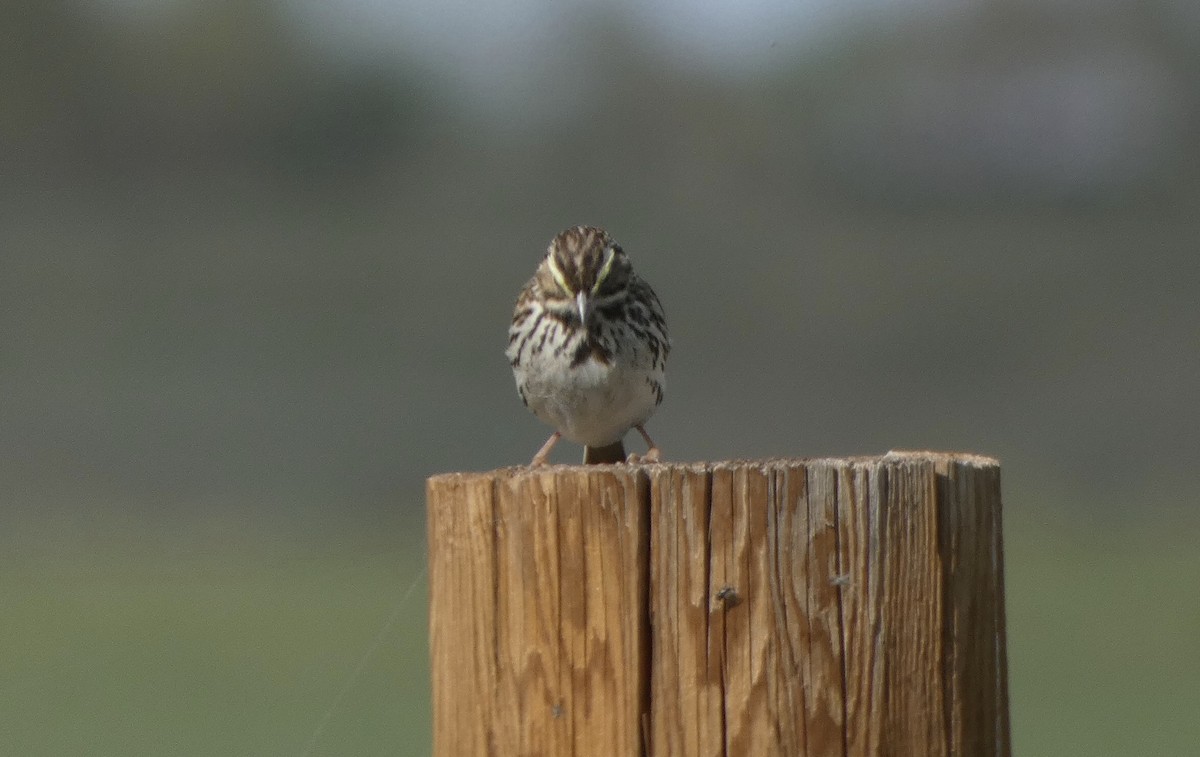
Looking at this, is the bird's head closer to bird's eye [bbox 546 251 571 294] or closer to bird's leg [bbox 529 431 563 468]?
bird's eye [bbox 546 251 571 294]

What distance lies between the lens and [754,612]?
358 cm

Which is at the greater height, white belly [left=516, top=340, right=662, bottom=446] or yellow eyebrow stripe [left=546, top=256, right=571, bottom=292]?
yellow eyebrow stripe [left=546, top=256, right=571, bottom=292]

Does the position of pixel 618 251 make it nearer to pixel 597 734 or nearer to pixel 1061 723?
pixel 597 734

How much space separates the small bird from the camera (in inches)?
278

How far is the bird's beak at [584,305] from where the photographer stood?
6949 mm

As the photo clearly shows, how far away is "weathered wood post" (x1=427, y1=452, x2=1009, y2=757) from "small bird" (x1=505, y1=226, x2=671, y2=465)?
3.22 meters

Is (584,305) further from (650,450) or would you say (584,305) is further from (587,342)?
(650,450)

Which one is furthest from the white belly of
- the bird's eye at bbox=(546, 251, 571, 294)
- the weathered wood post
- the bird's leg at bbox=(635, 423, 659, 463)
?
the weathered wood post

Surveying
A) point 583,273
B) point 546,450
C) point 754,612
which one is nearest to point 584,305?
point 583,273

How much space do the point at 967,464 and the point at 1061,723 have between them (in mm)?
13652

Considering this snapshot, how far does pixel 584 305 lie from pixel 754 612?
3.47m

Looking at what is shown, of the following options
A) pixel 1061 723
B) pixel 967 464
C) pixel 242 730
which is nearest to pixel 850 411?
pixel 1061 723

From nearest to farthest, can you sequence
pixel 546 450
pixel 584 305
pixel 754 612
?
pixel 754 612, pixel 584 305, pixel 546 450

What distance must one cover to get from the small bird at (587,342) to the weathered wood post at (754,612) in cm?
322
